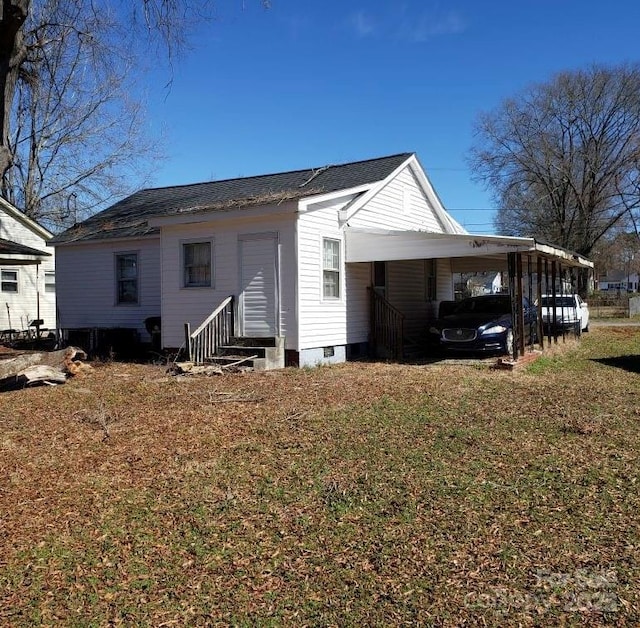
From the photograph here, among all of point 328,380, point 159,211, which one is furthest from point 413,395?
point 159,211

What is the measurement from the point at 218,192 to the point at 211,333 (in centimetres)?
634

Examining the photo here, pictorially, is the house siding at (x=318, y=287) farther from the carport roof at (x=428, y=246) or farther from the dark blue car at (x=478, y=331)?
the dark blue car at (x=478, y=331)

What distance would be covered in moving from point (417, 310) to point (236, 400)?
959 cm

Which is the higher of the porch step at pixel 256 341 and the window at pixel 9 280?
the window at pixel 9 280

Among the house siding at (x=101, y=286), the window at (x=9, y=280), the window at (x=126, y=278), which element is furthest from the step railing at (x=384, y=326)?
the window at (x=9, y=280)

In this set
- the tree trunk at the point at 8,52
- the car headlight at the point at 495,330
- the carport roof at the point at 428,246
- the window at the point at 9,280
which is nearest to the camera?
the tree trunk at the point at 8,52

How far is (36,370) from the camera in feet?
33.7

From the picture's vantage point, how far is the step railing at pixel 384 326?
45.9ft

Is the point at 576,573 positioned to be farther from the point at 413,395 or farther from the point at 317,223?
the point at 317,223

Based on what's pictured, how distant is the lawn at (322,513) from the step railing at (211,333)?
3.46 metres

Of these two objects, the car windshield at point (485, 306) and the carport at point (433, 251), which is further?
the car windshield at point (485, 306)

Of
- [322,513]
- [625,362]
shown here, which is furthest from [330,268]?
[322,513]

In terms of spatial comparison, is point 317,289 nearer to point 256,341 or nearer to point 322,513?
point 256,341

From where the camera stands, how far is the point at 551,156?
44.1m
